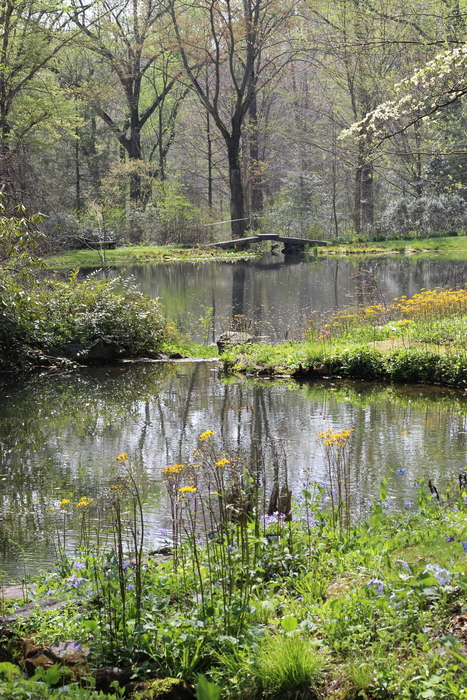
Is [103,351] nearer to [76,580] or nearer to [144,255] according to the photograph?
[76,580]

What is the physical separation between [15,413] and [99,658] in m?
7.14

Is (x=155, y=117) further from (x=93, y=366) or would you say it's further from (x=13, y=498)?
(x=13, y=498)

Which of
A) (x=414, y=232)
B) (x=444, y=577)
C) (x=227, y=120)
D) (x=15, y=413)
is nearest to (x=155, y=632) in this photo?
(x=444, y=577)

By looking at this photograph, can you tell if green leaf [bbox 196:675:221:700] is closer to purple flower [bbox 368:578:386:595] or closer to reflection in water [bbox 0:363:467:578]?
purple flower [bbox 368:578:386:595]

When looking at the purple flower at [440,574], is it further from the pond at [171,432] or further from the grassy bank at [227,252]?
the grassy bank at [227,252]

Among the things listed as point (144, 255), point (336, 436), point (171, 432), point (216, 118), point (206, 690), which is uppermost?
point (216, 118)

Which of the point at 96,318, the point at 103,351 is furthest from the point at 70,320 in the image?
the point at 103,351

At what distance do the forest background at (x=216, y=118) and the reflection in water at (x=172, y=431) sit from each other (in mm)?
16354

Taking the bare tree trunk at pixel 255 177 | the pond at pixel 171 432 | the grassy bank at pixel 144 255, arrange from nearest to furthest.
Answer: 1. the pond at pixel 171 432
2. the grassy bank at pixel 144 255
3. the bare tree trunk at pixel 255 177

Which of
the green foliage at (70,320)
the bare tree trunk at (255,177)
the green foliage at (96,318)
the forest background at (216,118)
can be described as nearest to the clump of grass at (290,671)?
the green foliage at (70,320)

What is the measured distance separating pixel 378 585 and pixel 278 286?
1944 centimetres

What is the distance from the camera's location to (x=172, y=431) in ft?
27.9

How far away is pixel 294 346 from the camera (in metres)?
12.5

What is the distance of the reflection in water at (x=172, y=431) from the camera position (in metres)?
6.12
